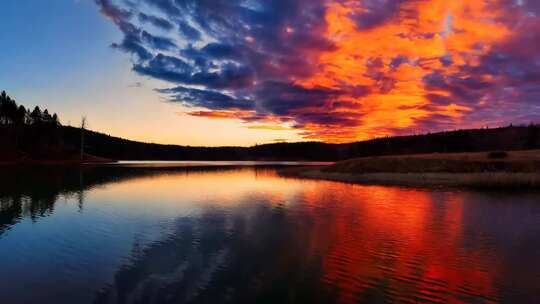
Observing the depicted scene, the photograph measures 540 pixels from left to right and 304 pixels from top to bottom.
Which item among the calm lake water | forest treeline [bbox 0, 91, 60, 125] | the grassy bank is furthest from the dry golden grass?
forest treeline [bbox 0, 91, 60, 125]

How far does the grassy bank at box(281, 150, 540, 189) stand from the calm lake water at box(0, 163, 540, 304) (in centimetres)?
3387

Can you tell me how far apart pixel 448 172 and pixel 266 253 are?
232 feet

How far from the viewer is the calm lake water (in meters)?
15.2

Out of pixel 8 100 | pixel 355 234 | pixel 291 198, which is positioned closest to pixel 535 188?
pixel 291 198

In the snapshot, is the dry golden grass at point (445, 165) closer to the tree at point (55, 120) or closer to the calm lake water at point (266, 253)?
the calm lake water at point (266, 253)

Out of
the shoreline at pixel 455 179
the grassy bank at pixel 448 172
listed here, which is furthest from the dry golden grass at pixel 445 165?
the shoreline at pixel 455 179

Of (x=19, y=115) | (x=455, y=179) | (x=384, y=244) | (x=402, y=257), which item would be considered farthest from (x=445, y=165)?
(x=19, y=115)

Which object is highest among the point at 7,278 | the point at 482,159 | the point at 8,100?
the point at 8,100

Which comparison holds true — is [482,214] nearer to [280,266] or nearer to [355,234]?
[355,234]

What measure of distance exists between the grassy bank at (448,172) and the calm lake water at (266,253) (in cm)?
3387

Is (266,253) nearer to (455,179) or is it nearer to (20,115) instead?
(455,179)

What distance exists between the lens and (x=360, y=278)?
17078 mm

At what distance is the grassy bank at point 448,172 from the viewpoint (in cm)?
7181

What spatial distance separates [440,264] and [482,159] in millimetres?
76569
